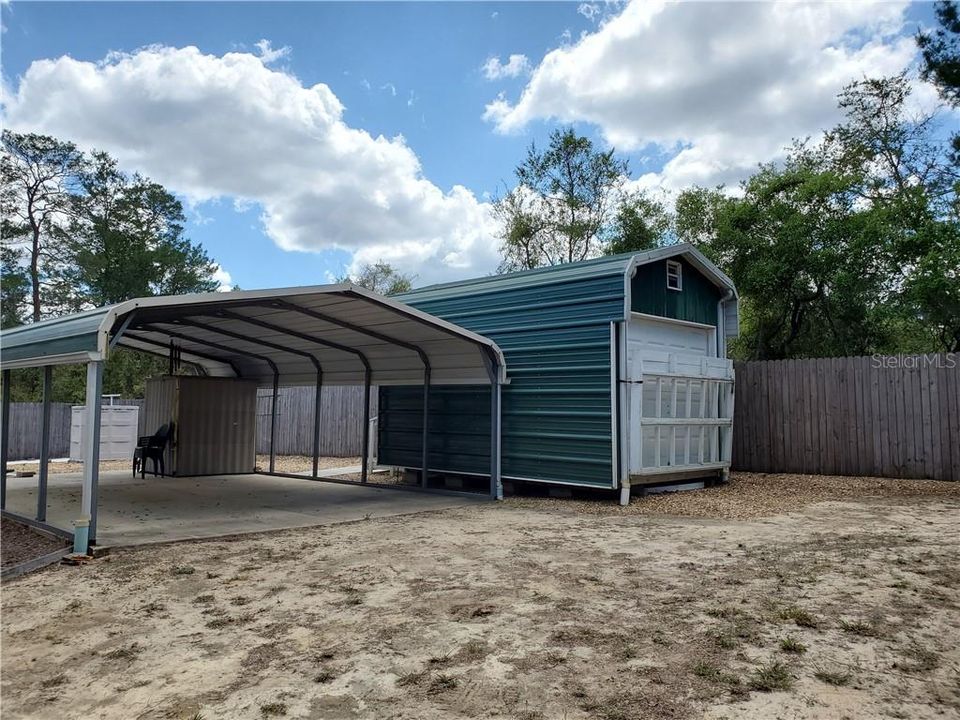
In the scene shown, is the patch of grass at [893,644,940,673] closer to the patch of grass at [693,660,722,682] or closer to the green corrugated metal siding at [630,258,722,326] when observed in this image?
the patch of grass at [693,660,722,682]

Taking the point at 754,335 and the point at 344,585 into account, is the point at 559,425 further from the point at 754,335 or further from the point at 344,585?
the point at 754,335

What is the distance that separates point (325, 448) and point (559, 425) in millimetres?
10082

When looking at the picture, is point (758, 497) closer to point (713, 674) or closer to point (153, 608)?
point (713, 674)

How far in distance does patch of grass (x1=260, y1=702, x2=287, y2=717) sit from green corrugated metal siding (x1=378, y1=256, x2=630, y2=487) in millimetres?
6405

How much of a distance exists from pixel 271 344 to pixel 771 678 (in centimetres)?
→ 962

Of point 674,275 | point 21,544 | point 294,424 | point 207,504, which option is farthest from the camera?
point 294,424

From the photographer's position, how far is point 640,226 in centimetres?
1959

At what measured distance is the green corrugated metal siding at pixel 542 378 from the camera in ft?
29.3

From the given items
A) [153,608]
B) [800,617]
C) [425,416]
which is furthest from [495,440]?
[800,617]

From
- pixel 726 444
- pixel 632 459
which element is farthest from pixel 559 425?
pixel 726 444

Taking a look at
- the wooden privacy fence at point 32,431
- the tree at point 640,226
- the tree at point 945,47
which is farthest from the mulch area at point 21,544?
the tree at point 640,226

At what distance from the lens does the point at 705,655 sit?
11.0 feet

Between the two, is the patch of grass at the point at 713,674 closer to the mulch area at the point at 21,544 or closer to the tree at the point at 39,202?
the mulch area at the point at 21,544

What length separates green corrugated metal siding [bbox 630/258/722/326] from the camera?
377 inches
